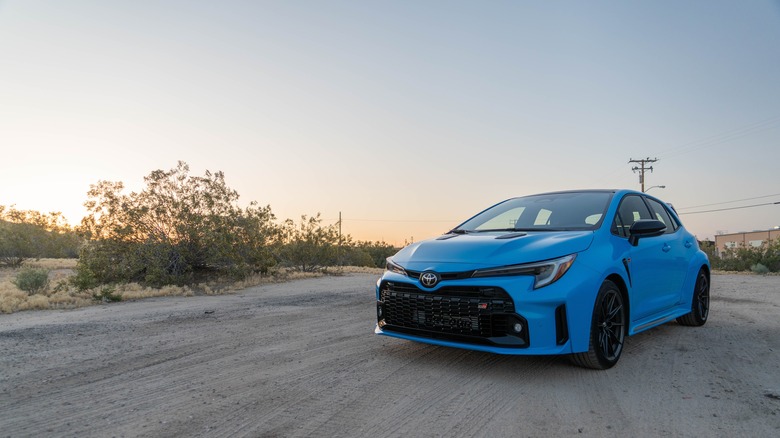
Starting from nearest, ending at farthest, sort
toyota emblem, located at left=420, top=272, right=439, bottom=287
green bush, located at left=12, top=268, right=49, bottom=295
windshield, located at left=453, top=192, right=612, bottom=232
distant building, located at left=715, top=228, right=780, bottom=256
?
toyota emblem, located at left=420, top=272, right=439, bottom=287
windshield, located at left=453, top=192, right=612, bottom=232
green bush, located at left=12, top=268, right=49, bottom=295
distant building, located at left=715, top=228, right=780, bottom=256

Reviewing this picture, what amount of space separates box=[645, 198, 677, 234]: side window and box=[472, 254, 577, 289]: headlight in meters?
2.77

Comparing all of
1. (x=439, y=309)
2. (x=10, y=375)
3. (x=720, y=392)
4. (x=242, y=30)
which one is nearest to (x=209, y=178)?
(x=242, y=30)

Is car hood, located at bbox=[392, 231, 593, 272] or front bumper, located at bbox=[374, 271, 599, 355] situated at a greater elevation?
car hood, located at bbox=[392, 231, 593, 272]

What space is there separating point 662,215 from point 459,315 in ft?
A: 12.2

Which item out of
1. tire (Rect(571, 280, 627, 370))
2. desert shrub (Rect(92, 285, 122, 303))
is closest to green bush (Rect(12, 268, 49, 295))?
desert shrub (Rect(92, 285, 122, 303))

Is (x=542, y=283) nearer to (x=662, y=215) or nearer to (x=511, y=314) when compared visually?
(x=511, y=314)

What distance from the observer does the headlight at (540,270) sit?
3.72 meters

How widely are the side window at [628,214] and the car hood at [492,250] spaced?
2.23 feet

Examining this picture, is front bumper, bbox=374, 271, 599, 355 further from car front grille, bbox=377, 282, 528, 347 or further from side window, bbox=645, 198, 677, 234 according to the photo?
side window, bbox=645, 198, 677, 234

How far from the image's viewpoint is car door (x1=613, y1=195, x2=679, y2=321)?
4570 millimetres

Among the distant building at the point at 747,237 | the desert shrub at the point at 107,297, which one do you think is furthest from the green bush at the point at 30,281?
the distant building at the point at 747,237

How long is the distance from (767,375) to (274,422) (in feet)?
13.5

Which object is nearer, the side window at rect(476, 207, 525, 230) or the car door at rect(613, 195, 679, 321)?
the car door at rect(613, 195, 679, 321)

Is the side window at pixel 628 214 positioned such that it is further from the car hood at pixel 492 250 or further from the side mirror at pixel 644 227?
the car hood at pixel 492 250
